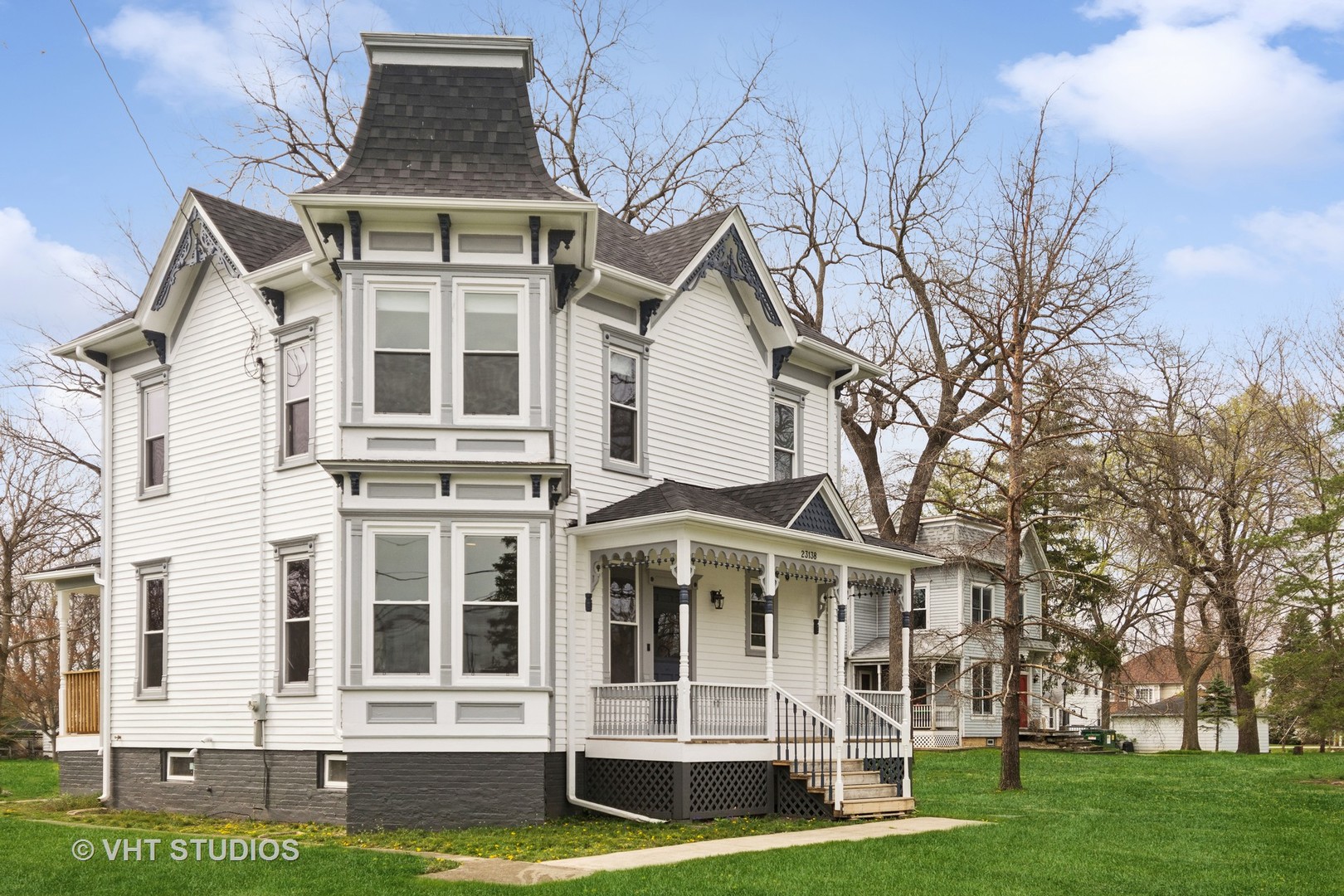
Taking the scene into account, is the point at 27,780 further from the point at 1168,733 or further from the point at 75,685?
the point at 1168,733

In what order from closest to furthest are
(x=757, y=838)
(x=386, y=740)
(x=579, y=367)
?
(x=757, y=838) < (x=386, y=740) < (x=579, y=367)

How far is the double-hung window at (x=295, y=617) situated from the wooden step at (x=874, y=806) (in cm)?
738

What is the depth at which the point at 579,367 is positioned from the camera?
18156mm

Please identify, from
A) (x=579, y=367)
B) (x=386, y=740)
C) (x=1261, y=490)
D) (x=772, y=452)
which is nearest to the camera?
(x=386, y=740)

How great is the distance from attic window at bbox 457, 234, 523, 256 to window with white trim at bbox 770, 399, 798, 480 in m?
6.50

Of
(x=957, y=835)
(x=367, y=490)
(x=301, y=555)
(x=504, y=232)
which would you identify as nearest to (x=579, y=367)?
(x=504, y=232)

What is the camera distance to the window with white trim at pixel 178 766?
19656mm

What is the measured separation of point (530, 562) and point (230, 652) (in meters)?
5.32

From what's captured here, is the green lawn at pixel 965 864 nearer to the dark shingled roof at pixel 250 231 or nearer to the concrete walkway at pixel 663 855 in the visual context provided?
the concrete walkway at pixel 663 855

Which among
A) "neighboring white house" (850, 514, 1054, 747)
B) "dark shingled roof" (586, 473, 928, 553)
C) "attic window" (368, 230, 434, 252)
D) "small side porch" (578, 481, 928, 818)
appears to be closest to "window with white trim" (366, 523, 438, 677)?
"small side porch" (578, 481, 928, 818)

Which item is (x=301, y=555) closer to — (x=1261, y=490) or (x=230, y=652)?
(x=230, y=652)

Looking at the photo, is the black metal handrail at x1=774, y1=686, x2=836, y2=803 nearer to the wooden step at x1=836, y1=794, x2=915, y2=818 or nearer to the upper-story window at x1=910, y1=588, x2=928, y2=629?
the wooden step at x1=836, y1=794, x2=915, y2=818

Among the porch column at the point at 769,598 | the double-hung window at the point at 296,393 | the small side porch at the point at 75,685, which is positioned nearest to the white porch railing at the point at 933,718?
the porch column at the point at 769,598

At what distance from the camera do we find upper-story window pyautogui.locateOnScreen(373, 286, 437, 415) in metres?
16.7
